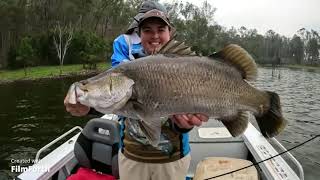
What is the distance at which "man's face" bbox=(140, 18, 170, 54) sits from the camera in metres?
3.40

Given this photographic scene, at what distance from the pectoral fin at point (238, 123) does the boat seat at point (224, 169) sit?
2.57 metres

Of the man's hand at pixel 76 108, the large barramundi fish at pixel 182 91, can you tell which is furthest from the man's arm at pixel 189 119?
the man's hand at pixel 76 108

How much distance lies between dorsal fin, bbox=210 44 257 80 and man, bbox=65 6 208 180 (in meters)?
0.67

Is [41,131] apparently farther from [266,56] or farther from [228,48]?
[266,56]

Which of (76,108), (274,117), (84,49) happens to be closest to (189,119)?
(274,117)

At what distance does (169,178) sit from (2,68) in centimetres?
5018

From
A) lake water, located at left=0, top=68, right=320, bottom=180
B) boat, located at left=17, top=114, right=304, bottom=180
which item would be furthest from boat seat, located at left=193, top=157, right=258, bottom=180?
lake water, located at left=0, top=68, right=320, bottom=180

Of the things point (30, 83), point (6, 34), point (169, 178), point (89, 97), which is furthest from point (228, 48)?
point (6, 34)

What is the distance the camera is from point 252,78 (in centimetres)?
297

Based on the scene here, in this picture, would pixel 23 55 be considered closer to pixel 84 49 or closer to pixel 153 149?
pixel 84 49

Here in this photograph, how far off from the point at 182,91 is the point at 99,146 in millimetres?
3064

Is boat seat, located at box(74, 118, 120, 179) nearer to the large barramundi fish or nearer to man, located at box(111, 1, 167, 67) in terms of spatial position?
man, located at box(111, 1, 167, 67)

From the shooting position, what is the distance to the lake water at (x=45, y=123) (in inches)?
519

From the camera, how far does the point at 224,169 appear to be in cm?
565
